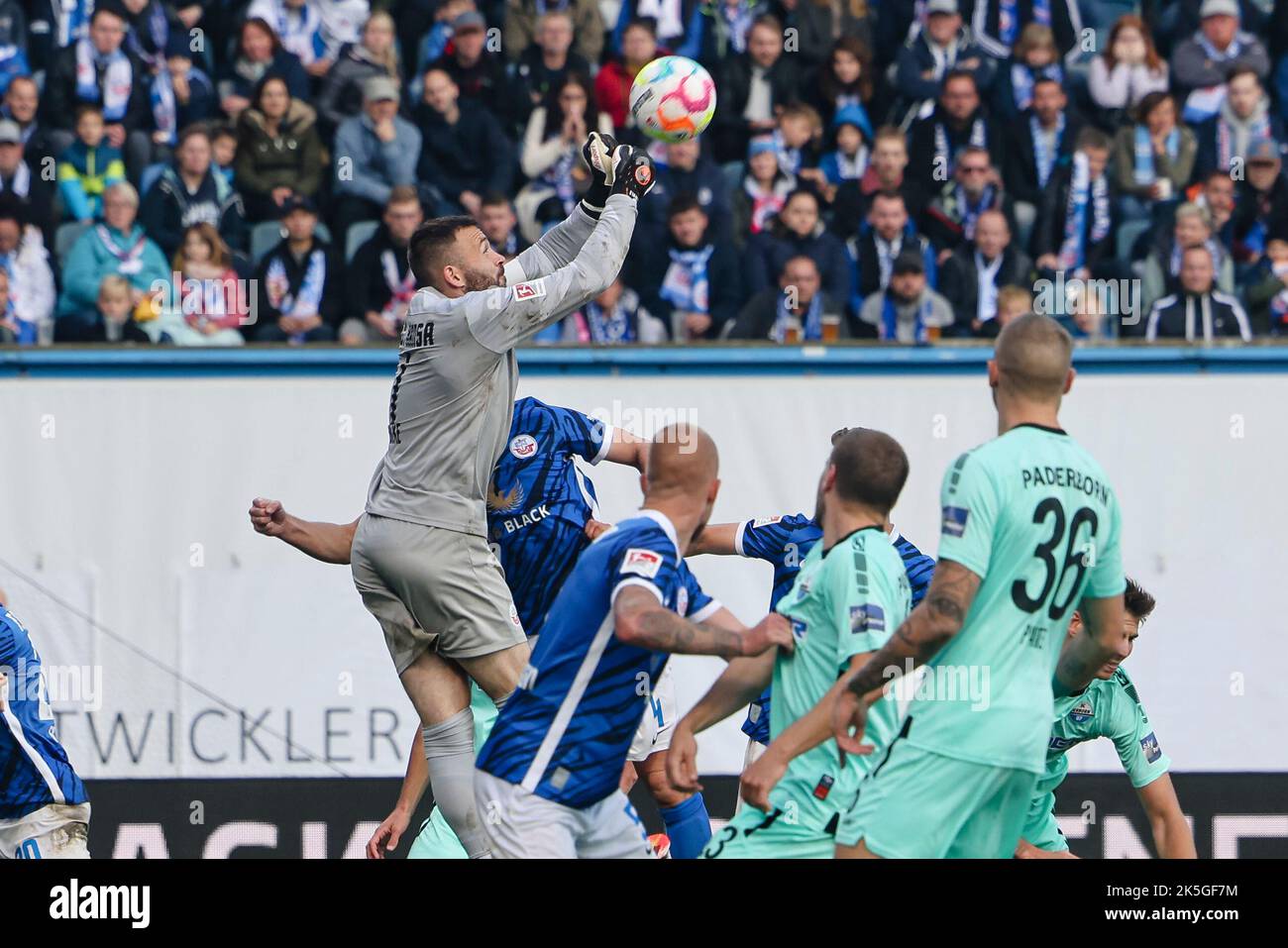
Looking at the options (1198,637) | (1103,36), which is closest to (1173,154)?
(1103,36)

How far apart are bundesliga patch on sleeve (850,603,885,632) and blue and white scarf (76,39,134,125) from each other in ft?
31.9

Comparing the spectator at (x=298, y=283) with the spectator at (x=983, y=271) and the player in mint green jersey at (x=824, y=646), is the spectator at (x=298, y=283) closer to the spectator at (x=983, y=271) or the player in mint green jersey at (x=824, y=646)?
the spectator at (x=983, y=271)

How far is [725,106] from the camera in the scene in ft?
47.4

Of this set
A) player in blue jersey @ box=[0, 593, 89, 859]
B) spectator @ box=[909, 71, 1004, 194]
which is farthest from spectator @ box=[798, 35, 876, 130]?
player in blue jersey @ box=[0, 593, 89, 859]

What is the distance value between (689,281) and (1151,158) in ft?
12.6

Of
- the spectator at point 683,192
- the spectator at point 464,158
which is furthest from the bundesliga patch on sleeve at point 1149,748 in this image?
the spectator at point 464,158

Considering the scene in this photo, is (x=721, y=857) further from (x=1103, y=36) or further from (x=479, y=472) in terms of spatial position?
(x=1103, y=36)

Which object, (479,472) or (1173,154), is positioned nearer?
(479,472)

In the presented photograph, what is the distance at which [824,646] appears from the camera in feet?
22.0

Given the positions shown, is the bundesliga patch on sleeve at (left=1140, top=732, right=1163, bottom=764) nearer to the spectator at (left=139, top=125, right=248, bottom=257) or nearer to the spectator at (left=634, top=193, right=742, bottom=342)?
the spectator at (left=634, top=193, right=742, bottom=342)

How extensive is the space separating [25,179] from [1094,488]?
9.89 meters

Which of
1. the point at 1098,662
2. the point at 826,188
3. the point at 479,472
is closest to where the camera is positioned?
the point at 1098,662

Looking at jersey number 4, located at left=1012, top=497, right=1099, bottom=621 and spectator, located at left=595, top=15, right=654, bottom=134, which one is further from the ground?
spectator, located at left=595, top=15, right=654, bottom=134

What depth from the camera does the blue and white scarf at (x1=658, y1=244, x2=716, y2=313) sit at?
12.8m
